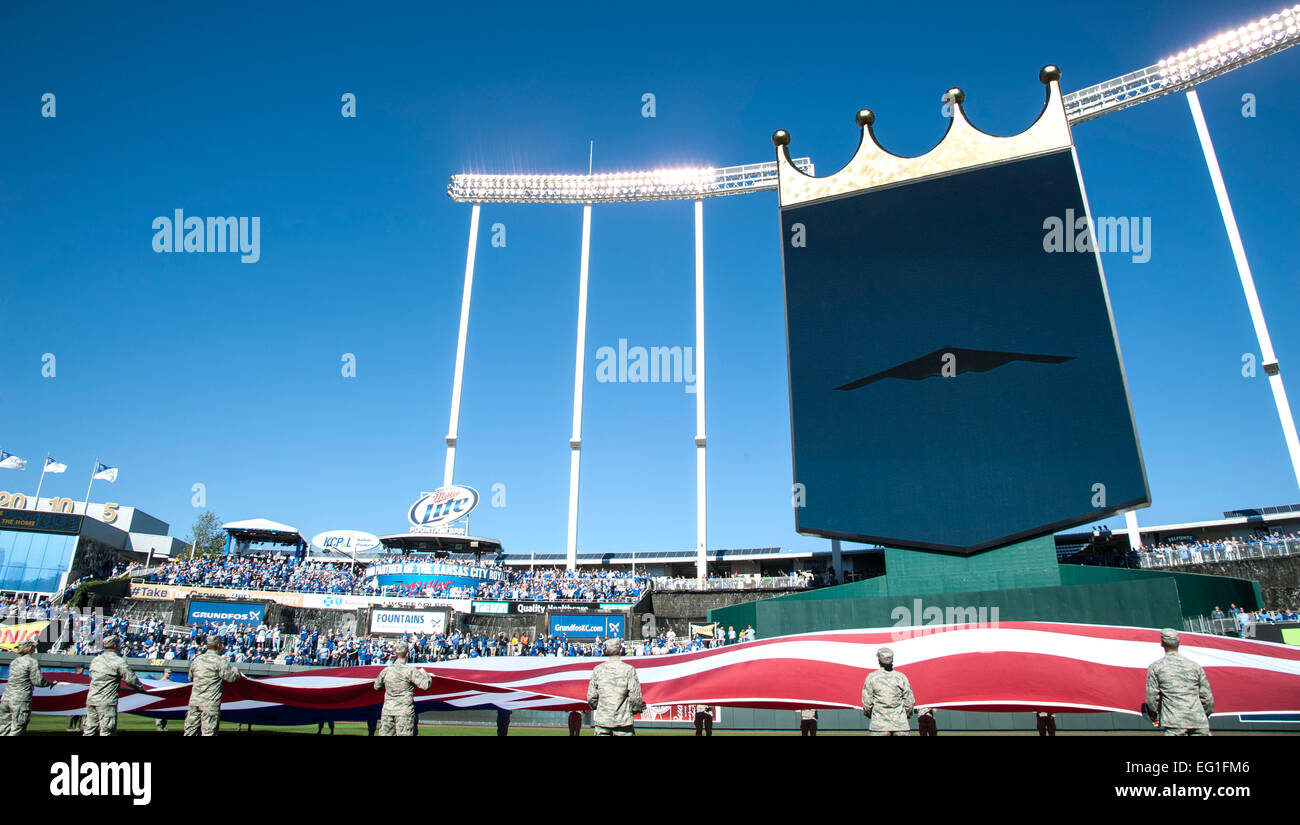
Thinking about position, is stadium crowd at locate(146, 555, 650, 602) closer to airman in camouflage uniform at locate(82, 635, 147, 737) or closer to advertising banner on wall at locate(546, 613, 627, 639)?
advertising banner on wall at locate(546, 613, 627, 639)

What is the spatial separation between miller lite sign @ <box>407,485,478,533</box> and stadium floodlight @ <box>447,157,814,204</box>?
22.6 metres

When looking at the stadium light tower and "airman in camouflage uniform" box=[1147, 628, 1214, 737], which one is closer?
"airman in camouflage uniform" box=[1147, 628, 1214, 737]

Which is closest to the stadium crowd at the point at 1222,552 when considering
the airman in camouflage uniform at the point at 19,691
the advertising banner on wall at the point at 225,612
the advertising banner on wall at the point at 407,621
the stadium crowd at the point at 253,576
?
the advertising banner on wall at the point at 407,621

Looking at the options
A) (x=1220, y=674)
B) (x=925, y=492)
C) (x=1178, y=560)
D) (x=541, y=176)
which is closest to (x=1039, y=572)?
(x=925, y=492)

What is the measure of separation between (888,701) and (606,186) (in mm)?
52085

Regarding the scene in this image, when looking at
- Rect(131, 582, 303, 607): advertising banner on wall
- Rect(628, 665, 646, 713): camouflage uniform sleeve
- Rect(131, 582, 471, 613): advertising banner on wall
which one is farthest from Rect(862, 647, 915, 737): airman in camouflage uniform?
Rect(131, 582, 303, 607): advertising banner on wall

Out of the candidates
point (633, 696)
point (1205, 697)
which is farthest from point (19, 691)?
point (1205, 697)

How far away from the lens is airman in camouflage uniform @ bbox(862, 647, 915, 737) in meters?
8.42

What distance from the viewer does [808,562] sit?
197 feet

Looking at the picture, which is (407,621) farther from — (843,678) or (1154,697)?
(1154,697)

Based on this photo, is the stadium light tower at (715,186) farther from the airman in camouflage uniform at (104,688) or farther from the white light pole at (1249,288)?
the airman in camouflage uniform at (104,688)

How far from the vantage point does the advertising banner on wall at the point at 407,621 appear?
39875mm

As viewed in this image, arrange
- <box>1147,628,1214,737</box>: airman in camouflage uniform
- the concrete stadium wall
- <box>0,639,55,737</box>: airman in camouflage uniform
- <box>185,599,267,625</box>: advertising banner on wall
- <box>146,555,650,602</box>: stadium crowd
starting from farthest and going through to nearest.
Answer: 1. <box>146,555,650,602</box>: stadium crowd
2. the concrete stadium wall
3. <box>185,599,267,625</box>: advertising banner on wall
4. <box>0,639,55,737</box>: airman in camouflage uniform
5. <box>1147,628,1214,737</box>: airman in camouflage uniform
